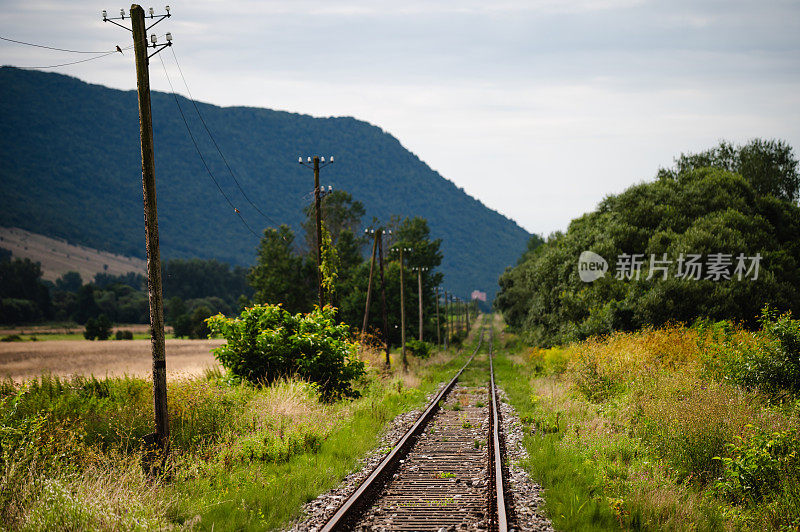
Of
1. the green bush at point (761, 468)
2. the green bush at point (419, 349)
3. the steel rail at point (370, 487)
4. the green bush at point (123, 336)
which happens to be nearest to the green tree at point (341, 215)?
the green bush at point (123, 336)

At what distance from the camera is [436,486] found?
942 centimetres

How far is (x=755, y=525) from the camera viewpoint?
23.7ft

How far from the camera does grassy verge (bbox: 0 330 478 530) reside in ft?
23.6

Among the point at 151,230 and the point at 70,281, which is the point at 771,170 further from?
the point at 70,281

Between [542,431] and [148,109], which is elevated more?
[148,109]

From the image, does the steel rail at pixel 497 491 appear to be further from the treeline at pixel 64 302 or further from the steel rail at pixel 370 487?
the treeline at pixel 64 302

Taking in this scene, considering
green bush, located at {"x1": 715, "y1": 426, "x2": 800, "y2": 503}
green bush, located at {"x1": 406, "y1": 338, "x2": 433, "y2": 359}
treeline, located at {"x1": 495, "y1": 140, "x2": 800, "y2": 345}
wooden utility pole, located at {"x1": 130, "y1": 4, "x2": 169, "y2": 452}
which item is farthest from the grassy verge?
green bush, located at {"x1": 406, "y1": 338, "x2": 433, "y2": 359}

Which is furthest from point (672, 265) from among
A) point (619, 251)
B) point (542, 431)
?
point (542, 431)

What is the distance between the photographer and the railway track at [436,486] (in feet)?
24.9

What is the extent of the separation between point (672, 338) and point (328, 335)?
39.5ft

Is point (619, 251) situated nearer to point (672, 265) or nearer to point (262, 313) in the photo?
point (672, 265)

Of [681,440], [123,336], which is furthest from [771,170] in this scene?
[123,336]
